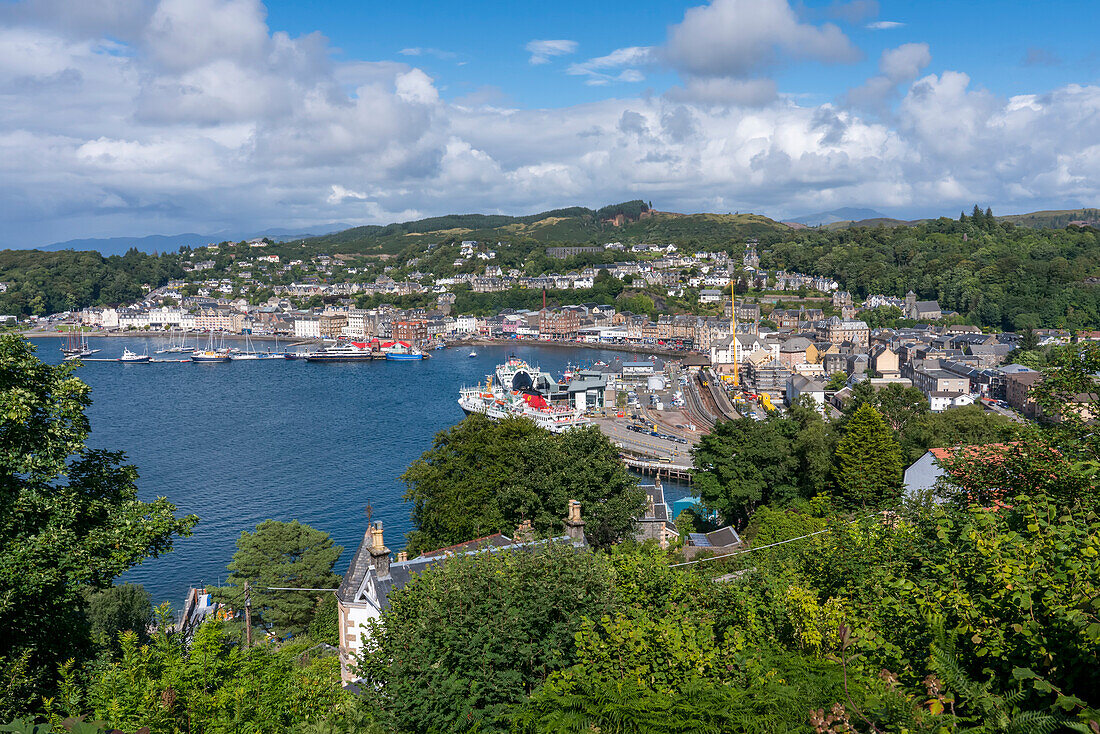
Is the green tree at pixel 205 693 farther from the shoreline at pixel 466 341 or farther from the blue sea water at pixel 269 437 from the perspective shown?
the shoreline at pixel 466 341

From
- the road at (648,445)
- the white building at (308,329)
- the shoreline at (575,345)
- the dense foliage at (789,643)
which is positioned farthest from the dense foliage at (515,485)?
the white building at (308,329)

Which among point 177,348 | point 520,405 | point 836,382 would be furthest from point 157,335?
point 836,382

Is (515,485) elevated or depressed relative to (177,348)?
elevated

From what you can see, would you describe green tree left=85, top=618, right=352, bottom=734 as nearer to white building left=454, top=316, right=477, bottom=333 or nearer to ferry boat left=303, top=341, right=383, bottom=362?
ferry boat left=303, top=341, right=383, bottom=362

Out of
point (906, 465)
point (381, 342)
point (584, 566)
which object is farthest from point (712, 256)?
point (584, 566)

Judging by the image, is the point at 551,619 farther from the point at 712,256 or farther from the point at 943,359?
the point at 712,256

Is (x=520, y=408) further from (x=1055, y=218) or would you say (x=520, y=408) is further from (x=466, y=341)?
(x=1055, y=218)
